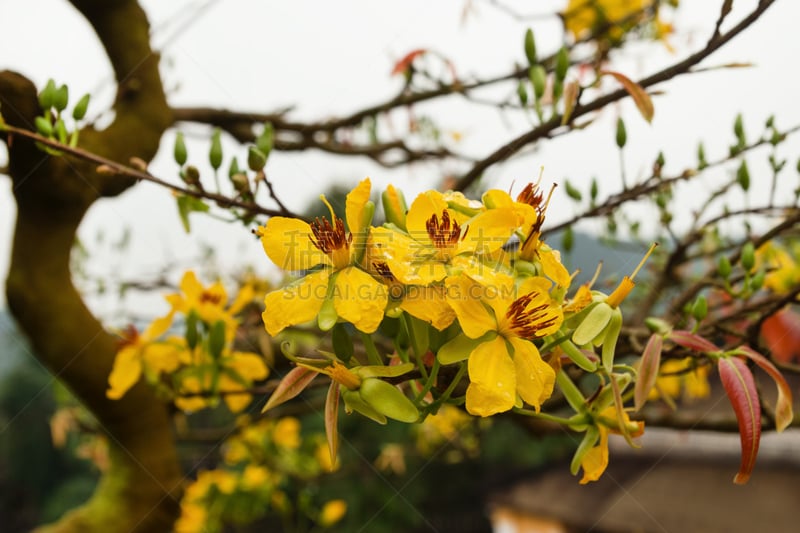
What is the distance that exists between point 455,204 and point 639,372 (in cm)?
→ 18

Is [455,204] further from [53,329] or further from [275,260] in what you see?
[53,329]

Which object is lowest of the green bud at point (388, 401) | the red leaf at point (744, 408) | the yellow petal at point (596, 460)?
the yellow petal at point (596, 460)

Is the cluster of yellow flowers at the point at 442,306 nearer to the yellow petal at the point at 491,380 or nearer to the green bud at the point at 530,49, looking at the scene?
the yellow petal at the point at 491,380

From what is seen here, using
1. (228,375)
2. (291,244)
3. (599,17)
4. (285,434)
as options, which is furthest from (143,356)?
(599,17)

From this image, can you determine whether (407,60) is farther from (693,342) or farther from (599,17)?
(693,342)

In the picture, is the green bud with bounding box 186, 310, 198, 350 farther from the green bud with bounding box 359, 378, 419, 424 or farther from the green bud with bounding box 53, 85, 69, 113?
the green bud with bounding box 359, 378, 419, 424

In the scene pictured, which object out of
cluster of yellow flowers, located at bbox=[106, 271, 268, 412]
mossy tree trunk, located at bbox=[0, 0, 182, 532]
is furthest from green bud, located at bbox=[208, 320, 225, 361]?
mossy tree trunk, located at bbox=[0, 0, 182, 532]

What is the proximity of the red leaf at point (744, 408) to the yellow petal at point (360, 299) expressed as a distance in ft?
0.83

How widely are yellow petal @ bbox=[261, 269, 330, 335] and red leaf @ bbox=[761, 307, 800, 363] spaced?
0.93 metres

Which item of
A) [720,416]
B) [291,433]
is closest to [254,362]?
[720,416]

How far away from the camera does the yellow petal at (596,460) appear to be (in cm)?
41

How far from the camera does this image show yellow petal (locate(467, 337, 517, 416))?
1.13 ft

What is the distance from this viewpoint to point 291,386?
392 millimetres

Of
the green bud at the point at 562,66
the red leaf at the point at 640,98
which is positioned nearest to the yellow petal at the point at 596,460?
the red leaf at the point at 640,98
